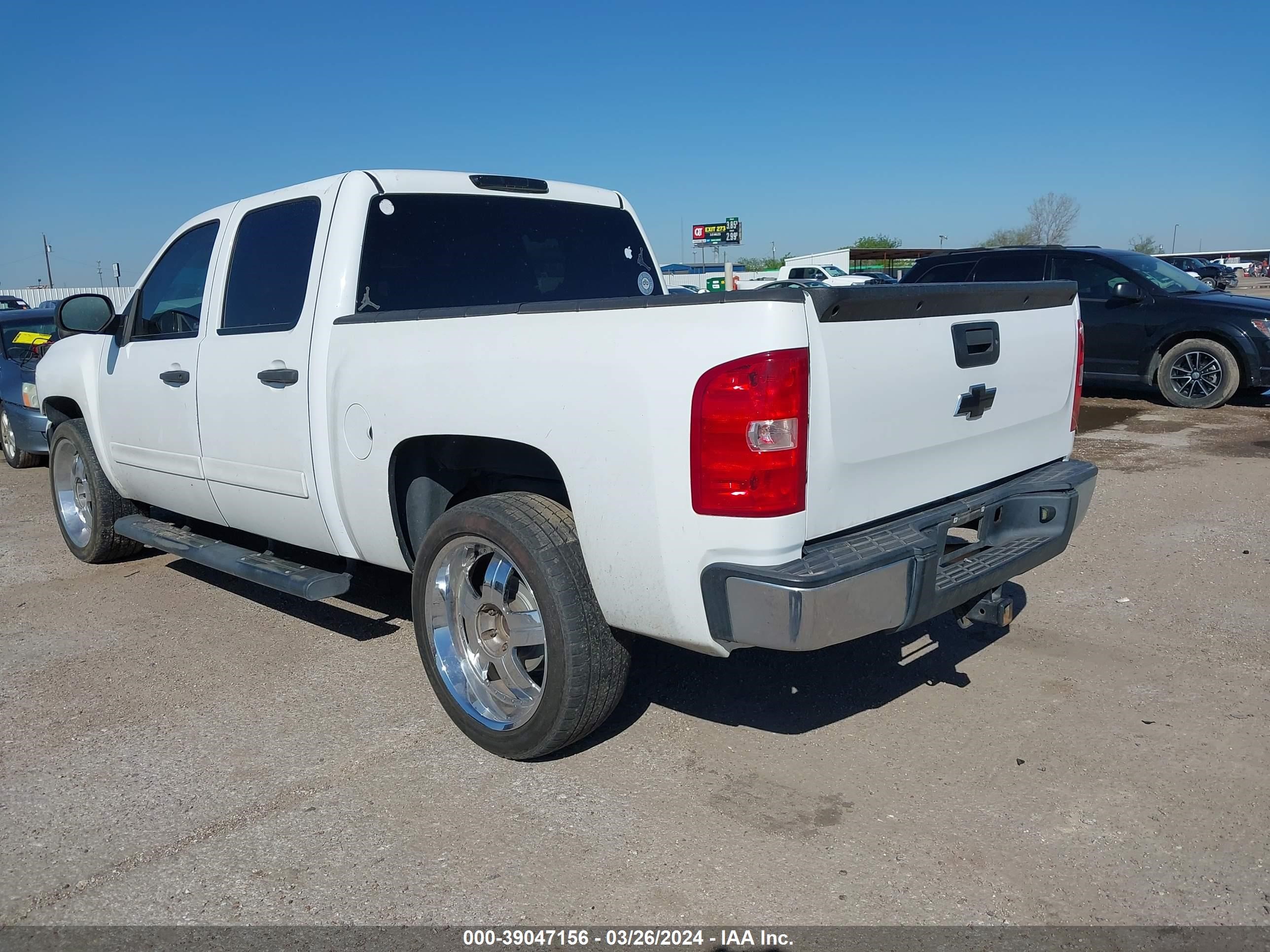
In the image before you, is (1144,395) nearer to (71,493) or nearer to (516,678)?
(516,678)

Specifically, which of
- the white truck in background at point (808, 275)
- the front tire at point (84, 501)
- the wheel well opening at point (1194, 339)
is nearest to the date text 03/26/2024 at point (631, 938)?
the front tire at point (84, 501)

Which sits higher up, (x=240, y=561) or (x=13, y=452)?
(x=240, y=561)

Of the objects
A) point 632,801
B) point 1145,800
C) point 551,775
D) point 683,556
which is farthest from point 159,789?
point 1145,800

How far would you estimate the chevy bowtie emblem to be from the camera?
335cm

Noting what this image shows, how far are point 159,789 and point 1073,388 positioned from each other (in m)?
3.77

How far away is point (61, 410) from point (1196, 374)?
10.9 metres

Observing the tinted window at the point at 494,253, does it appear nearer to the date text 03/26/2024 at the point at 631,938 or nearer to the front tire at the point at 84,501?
the date text 03/26/2024 at the point at 631,938

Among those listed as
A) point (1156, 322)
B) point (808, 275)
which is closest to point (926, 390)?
point (1156, 322)

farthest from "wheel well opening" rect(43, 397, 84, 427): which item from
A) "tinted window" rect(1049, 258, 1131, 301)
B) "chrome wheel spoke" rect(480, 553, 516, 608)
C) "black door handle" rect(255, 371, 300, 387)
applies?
"tinted window" rect(1049, 258, 1131, 301)

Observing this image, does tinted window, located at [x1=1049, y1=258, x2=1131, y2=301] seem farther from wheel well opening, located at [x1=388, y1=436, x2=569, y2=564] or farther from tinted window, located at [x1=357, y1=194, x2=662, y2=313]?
wheel well opening, located at [x1=388, y1=436, x2=569, y2=564]

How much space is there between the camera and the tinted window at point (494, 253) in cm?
412

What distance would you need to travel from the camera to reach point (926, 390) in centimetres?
317

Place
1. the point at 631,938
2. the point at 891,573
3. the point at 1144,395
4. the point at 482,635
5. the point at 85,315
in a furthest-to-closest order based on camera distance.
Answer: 1. the point at 1144,395
2. the point at 85,315
3. the point at 482,635
4. the point at 891,573
5. the point at 631,938

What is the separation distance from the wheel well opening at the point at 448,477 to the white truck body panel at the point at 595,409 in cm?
6
